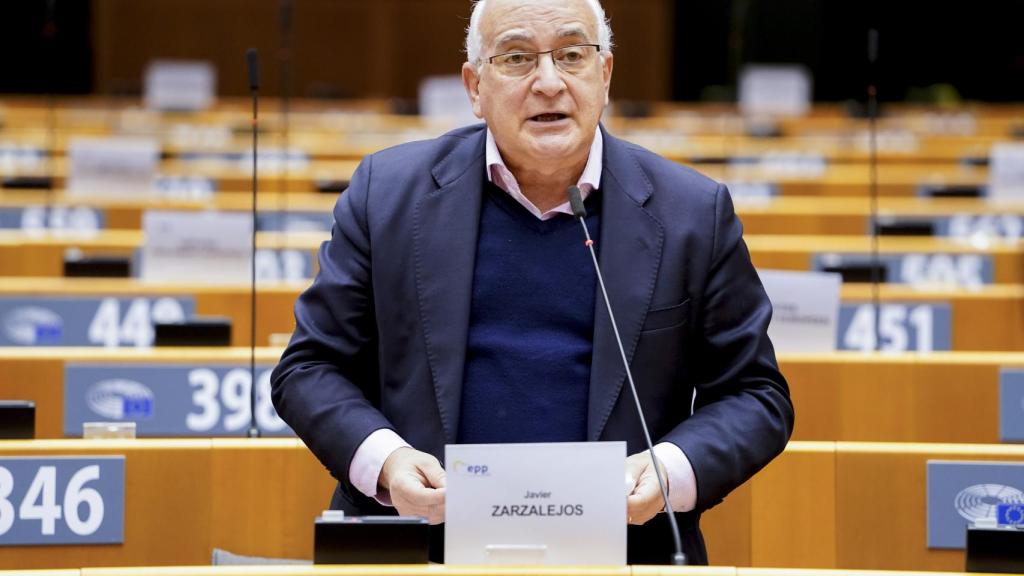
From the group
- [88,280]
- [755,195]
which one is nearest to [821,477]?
[88,280]

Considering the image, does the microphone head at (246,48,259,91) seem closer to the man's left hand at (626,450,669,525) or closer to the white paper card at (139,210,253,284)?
the man's left hand at (626,450,669,525)

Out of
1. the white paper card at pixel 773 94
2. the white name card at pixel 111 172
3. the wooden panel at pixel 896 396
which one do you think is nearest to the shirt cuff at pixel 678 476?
the wooden panel at pixel 896 396

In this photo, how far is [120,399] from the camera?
14.6ft

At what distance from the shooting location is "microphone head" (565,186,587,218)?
2.73 metres

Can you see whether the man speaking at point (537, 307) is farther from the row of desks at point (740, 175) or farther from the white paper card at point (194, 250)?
the row of desks at point (740, 175)

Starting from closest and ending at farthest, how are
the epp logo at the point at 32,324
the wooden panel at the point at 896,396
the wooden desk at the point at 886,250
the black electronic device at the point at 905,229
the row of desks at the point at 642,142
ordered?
the wooden panel at the point at 896,396, the epp logo at the point at 32,324, the wooden desk at the point at 886,250, the black electronic device at the point at 905,229, the row of desks at the point at 642,142

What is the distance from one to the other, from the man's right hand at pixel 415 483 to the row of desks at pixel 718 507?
96cm

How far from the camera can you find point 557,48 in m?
2.81

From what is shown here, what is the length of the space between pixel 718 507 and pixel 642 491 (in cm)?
110

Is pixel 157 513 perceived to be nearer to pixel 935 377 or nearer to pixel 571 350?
pixel 571 350

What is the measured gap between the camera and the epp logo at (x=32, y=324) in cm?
576

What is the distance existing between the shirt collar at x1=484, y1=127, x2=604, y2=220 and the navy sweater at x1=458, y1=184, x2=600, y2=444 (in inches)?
0.7

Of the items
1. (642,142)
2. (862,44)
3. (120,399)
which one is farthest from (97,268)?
(862,44)

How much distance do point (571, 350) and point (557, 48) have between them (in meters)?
0.53
